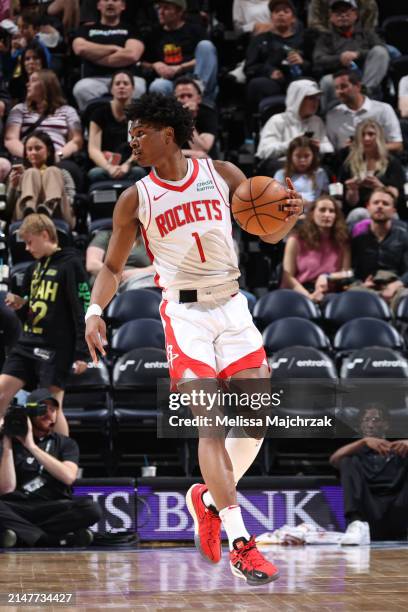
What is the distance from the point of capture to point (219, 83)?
13.1 m

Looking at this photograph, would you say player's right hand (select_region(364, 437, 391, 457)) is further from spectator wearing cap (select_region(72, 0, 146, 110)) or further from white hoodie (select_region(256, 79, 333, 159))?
spectator wearing cap (select_region(72, 0, 146, 110))

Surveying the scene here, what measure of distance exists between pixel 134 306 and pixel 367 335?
199 centimetres

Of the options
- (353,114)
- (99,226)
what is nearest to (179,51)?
(353,114)

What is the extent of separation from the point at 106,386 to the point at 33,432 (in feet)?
2.89

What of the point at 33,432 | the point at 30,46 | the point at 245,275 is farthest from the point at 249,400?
the point at 30,46

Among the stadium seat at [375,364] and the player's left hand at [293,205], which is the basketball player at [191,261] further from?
the stadium seat at [375,364]

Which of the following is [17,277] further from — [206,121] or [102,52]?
[102,52]

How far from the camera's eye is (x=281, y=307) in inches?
364

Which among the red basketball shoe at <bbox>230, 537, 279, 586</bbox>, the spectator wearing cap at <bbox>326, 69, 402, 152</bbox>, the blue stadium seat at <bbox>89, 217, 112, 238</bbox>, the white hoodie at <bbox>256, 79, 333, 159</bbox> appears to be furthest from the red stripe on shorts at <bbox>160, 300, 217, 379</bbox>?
the spectator wearing cap at <bbox>326, 69, 402, 152</bbox>

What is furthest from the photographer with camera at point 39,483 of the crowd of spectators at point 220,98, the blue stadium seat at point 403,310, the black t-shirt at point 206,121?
the black t-shirt at point 206,121

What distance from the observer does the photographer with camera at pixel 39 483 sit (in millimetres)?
7730

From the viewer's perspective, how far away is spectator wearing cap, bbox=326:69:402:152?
11508 mm

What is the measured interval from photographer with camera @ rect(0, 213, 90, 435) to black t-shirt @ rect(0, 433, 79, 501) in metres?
0.28

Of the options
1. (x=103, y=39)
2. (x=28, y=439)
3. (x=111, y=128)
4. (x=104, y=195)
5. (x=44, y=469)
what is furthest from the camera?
(x=103, y=39)
